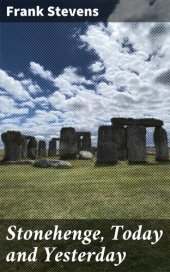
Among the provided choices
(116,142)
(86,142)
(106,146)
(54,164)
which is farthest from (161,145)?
(86,142)

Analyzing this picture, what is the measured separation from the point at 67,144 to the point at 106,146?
31.2 ft

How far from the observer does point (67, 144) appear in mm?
33156

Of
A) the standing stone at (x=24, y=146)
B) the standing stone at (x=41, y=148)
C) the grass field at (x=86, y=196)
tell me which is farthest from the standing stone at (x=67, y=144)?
the grass field at (x=86, y=196)

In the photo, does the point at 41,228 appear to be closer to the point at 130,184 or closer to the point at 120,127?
the point at 130,184

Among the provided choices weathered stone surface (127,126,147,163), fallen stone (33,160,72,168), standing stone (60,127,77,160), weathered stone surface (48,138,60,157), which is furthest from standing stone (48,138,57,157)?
fallen stone (33,160,72,168)

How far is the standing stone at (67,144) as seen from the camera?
32.9 meters

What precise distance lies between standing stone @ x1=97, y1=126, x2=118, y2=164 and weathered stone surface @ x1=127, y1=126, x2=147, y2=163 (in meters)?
1.01

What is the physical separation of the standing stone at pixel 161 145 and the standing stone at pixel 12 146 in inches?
413

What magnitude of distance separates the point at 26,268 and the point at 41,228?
1.67 meters

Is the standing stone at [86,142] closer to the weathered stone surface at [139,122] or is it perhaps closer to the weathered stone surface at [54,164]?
the weathered stone surface at [139,122]

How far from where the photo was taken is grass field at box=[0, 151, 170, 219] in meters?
8.99

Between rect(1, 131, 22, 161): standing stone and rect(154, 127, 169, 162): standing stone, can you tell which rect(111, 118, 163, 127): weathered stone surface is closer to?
rect(154, 127, 169, 162): standing stone

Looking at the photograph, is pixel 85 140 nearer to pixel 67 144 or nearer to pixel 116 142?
pixel 67 144

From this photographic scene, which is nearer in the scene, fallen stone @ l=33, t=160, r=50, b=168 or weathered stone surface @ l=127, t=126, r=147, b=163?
fallen stone @ l=33, t=160, r=50, b=168
